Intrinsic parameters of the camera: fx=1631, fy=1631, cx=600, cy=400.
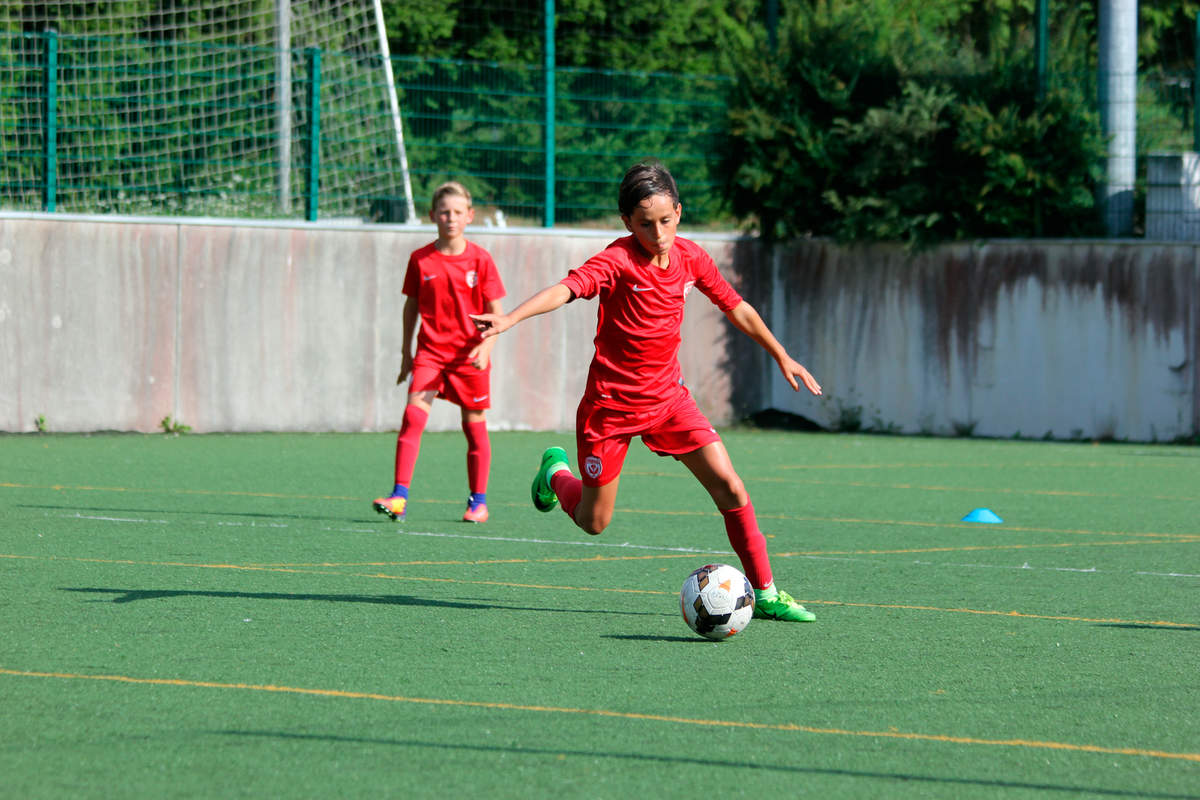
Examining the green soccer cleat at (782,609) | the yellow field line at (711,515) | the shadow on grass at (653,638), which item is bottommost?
the yellow field line at (711,515)

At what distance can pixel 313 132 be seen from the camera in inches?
643

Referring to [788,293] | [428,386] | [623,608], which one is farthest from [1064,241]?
[623,608]

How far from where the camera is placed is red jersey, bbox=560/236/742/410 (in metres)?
6.42

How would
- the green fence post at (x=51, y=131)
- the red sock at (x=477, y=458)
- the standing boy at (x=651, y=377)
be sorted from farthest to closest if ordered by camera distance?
1. the green fence post at (x=51, y=131)
2. the red sock at (x=477, y=458)
3. the standing boy at (x=651, y=377)

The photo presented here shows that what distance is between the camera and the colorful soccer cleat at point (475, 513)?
31.3ft

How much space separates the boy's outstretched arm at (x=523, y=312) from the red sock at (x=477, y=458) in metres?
3.71

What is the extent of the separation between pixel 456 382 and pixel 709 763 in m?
5.98

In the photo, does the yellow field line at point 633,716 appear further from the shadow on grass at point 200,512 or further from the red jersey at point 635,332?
the shadow on grass at point 200,512

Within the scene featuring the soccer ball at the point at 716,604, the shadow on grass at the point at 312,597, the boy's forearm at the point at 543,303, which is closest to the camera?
the boy's forearm at the point at 543,303

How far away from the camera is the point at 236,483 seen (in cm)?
1149

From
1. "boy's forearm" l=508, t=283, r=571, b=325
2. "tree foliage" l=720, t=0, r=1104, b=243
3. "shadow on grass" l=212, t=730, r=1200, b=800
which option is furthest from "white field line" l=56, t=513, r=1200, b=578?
"tree foliage" l=720, t=0, r=1104, b=243

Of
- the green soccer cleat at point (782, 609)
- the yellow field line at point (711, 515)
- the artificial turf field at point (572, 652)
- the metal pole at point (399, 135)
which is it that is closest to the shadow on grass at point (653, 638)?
the artificial turf field at point (572, 652)

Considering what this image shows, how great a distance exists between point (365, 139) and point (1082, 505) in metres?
8.98

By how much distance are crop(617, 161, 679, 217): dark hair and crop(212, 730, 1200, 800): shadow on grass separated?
259 centimetres
